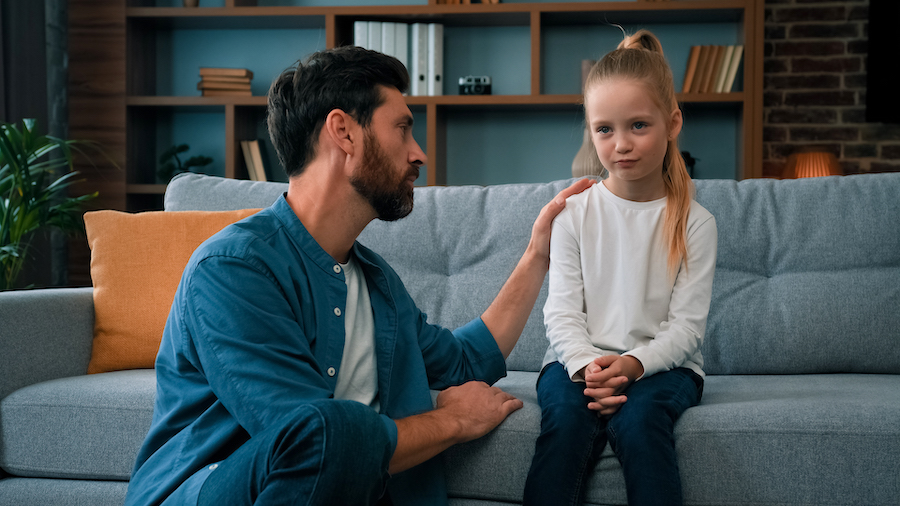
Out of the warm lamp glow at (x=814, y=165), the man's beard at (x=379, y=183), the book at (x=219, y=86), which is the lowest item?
the man's beard at (x=379, y=183)

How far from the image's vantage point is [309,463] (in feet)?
2.64

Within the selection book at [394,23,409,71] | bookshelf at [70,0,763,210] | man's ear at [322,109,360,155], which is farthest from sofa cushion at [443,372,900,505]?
book at [394,23,409,71]

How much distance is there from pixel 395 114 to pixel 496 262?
66cm

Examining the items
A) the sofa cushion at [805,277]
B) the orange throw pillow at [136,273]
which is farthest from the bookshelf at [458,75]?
the orange throw pillow at [136,273]

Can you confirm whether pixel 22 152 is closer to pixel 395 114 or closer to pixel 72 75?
pixel 72 75

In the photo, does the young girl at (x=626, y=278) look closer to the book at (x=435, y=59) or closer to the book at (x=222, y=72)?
the book at (x=435, y=59)

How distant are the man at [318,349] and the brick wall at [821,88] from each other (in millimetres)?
2741

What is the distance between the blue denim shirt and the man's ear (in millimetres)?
128

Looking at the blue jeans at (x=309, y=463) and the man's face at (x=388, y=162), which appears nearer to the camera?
the blue jeans at (x=309, y=463)

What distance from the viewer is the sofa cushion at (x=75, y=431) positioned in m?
1.34

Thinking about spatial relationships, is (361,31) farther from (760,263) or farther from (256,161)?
(760,263)

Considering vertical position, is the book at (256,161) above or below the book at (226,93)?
below

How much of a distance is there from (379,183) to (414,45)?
226 cm

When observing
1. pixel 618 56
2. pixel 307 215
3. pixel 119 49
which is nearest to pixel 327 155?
pixel 307 215
